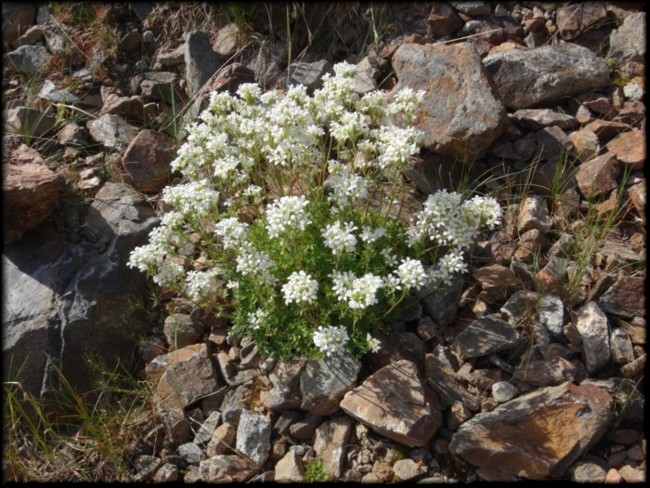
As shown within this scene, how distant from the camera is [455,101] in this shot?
6.11 meters

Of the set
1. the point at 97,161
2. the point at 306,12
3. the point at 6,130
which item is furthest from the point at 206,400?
the point at 306,12

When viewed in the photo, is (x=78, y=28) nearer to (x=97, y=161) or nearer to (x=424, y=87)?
(x=97, y=161)

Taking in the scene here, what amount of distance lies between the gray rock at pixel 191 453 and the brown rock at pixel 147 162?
280 cm

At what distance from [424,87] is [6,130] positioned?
14.8ft

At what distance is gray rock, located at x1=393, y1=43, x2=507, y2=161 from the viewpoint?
5977mm

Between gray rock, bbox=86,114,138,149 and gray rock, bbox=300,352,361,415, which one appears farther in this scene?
gray rock, bbox=86,114,138,149

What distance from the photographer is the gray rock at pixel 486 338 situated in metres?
5.01

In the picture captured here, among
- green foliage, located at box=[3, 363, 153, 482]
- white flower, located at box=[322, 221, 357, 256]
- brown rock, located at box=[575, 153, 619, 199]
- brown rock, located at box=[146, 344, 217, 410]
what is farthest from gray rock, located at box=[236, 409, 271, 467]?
brown rock, located at box=[575, 153, 619, 199]

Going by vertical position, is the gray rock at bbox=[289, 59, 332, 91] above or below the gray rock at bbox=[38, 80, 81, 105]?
above

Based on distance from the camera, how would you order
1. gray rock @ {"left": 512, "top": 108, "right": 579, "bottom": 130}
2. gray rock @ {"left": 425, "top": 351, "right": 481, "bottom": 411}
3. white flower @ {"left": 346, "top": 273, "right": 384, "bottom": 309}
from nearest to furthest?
white flower @ {"left": 346, "top": 273, "right": 384, "bottom": 309} < gray rock @ {"left": 425, "top": 351, "right": 481, "bottom": 411} < gray rock @ {"left": 512, "top": 108, "right": 579, "bottom": 130}

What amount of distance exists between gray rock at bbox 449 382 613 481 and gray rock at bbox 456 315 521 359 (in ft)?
1.53

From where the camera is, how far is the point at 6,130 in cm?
721

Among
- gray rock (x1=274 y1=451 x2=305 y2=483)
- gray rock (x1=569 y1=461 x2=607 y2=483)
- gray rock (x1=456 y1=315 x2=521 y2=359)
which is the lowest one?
gray rock (x1=274 y1=451 x2=305 y2=483)

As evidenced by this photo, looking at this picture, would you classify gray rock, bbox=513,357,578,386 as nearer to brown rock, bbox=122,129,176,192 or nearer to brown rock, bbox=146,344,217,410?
brown rock, bbox=146,344,217,410
